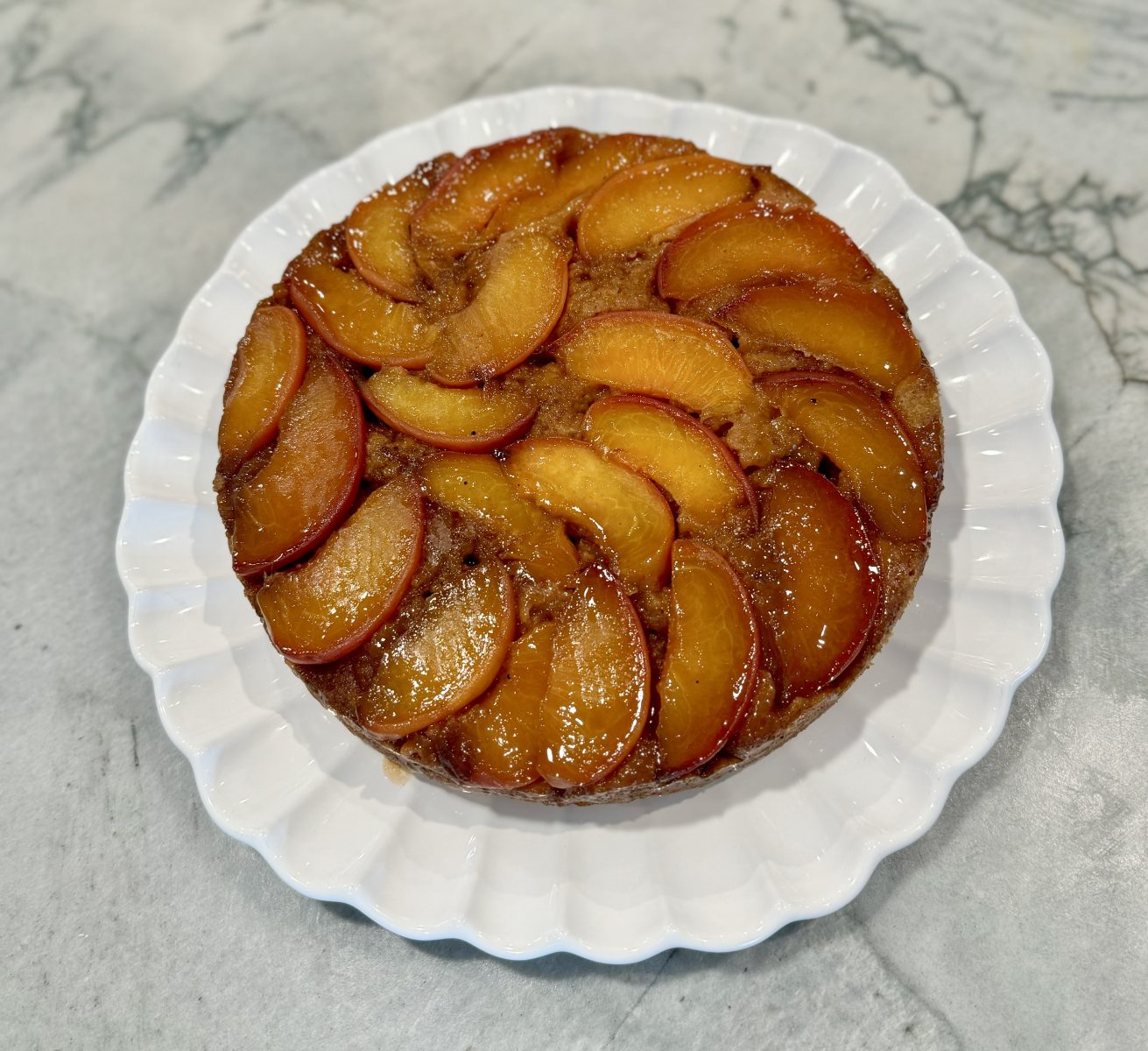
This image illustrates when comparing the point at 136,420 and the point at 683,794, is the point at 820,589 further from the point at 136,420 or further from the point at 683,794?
the point at 136,420

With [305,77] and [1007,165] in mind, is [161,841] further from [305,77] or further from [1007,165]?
[1007,165]

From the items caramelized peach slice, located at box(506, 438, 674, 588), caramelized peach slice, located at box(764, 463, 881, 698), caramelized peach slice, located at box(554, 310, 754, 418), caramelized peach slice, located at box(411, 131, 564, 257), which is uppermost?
caramelized peach slice, located at box(411, 131, 564, 257)

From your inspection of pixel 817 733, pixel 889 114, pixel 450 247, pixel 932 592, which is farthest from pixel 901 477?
pixel 889 114

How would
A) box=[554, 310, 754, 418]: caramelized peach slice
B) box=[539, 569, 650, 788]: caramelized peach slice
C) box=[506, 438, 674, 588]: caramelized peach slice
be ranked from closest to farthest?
box=[539, 569, 650, 788]: caramelized peach slice < box=[506, 438, 674, 588]: caramelized peach slice < box=[554, 310, 754, 418]: caramelized peach slice

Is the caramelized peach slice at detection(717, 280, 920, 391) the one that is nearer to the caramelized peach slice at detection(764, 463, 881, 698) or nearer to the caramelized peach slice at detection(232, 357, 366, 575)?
the caramelized peach slice at detection(764, 463, 881, 698)

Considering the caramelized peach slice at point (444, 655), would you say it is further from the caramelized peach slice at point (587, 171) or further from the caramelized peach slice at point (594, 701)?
the caramelized peach slice at point (587, 171)

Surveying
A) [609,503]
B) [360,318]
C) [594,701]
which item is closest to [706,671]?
[594,701]

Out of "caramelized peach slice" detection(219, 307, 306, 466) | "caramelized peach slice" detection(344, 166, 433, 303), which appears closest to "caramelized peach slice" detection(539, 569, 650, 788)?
"caramelized peach slice" detection(219, 307, 306, 466)
